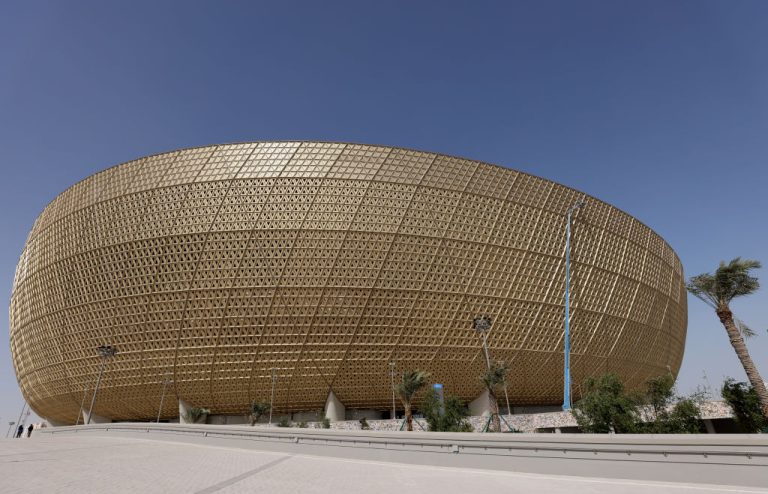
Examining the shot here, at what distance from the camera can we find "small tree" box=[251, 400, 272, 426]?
2789 cm

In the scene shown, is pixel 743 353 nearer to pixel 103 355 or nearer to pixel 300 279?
pixel 300 279

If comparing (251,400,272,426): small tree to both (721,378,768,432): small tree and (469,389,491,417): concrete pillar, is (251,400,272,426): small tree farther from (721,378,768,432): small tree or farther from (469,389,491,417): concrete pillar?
(721,378,768,432): small tree

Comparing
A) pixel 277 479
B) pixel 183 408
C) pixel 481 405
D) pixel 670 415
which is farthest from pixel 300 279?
pixel 277 479

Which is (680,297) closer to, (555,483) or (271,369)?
(271,369)

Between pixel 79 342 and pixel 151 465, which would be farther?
pixel 79 342

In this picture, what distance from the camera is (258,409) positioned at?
28.1m

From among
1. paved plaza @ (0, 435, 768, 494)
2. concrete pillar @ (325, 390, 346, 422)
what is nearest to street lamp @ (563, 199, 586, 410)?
concrete pillar @ (325, 390, 346, 422)

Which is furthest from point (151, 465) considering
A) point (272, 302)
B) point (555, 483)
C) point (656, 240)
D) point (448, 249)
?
point (656, 240)

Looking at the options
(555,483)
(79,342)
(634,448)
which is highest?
(79,342)

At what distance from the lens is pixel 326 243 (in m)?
28.5

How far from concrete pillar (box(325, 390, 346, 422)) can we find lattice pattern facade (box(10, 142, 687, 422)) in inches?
24.2

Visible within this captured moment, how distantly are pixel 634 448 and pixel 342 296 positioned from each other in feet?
76.5

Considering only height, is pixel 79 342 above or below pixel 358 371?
above

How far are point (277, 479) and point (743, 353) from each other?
66.6 feet
